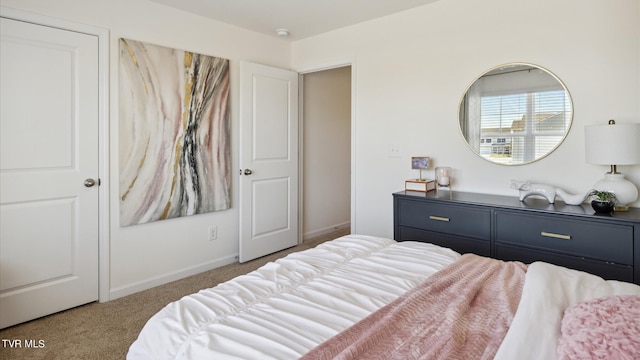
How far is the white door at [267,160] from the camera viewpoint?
3.59 m

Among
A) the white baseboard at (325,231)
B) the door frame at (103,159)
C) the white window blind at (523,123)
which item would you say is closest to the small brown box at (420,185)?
the white window blind at (523,123)

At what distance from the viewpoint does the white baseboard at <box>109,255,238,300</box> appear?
2.86 m

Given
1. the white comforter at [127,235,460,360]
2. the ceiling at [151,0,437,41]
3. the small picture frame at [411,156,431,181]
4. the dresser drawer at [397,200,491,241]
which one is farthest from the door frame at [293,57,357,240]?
the white comforter at [127,235,460,360]

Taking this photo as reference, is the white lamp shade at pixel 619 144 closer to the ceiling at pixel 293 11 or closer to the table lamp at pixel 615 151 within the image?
the table lamp at pixel 615 151

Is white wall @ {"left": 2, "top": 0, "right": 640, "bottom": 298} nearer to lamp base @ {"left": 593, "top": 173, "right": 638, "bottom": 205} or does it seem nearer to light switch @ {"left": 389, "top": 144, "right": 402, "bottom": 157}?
light switch @ {"left": 389, "top": 144, "right": 402, "bottom": 157}

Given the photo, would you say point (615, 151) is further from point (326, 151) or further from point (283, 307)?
point (326, 151)

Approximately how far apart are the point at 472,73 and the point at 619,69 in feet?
2.98

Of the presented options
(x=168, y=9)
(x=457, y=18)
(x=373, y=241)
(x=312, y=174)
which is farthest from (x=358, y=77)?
(x=373, y=241)

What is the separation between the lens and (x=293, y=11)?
3.20 metres

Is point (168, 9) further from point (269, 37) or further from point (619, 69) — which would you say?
point (619, 69)

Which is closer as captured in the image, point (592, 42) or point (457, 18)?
point (592, 42)

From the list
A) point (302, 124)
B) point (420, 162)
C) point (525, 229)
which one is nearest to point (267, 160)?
point (302, 124)

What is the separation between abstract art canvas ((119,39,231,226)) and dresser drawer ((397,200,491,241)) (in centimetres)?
177

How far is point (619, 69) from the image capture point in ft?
7.54
